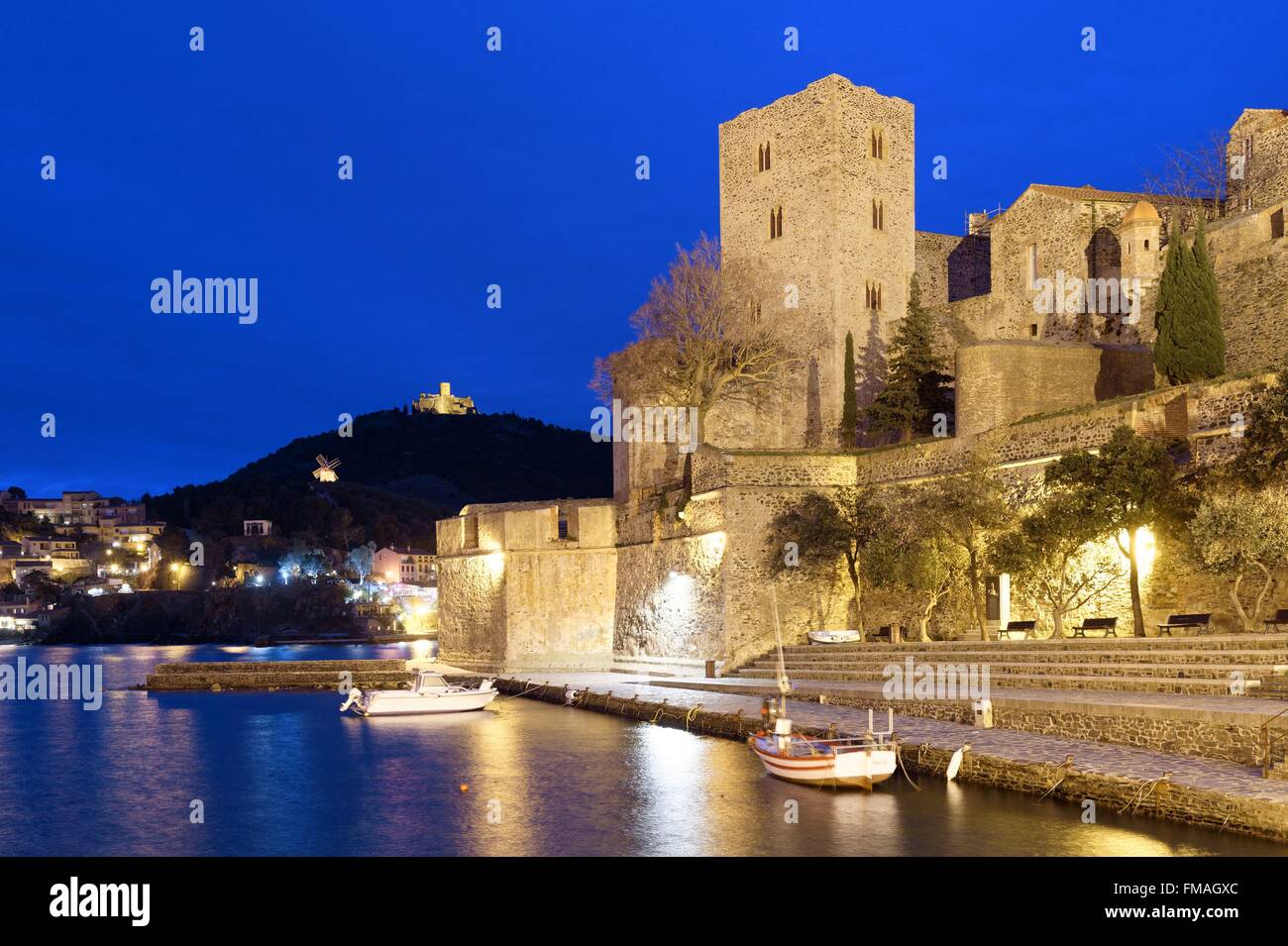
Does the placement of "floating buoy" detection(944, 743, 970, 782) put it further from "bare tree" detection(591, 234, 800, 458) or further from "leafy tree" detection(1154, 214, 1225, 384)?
"bare tree" detection(591, 234, 800, 458)

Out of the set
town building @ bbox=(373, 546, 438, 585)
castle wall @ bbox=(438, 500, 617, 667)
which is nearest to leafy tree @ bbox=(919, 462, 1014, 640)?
castle wall @ bbox=(438, 500, 617, 667)

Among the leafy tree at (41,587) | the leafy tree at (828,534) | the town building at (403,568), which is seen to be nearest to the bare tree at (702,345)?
the leafy tree at (828,534)

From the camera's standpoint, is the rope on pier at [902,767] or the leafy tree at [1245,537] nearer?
the rope on pier at [902,767]

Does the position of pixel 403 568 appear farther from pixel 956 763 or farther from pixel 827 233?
pixel 956 763

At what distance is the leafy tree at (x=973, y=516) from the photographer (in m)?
22.2

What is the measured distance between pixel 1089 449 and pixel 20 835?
16.1 m

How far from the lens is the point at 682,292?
32094 millimetres

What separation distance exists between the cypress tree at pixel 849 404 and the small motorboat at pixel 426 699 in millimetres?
10652

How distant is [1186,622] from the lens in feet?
59.2

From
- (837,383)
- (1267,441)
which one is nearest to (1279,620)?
(1267,441)

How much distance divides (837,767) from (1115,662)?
4251 millimetres

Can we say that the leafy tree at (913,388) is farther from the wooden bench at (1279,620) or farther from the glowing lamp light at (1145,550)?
A: the wooden bench at (1279,620)
